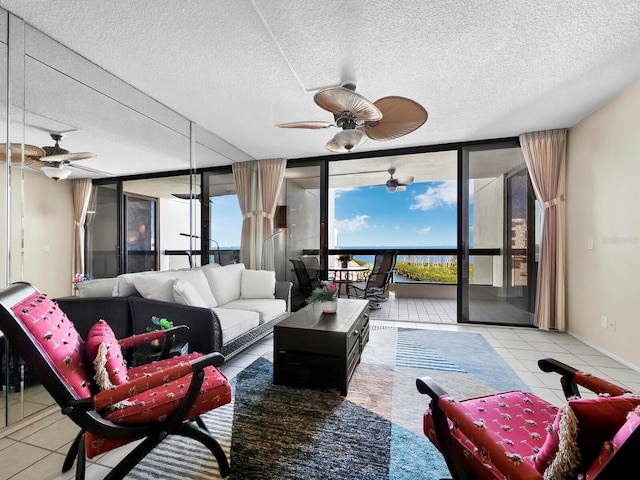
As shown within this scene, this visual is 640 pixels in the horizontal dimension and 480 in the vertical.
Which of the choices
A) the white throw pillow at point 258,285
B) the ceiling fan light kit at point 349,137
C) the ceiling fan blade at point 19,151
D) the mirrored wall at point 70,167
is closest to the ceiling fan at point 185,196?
the mirrored wall at point 70,167

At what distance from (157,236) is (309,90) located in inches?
96.3

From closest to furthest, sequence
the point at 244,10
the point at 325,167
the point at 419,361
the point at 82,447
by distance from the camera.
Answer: the point at 82,447 < the point at 244,10 < the point at 419,361 < the point at 325,167

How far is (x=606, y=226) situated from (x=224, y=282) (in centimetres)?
415

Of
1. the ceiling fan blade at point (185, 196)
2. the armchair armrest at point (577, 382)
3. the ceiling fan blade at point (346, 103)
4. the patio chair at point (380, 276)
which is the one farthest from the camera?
the patio chair at point (380, 276)

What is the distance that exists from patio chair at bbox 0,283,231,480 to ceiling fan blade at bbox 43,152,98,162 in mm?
1472

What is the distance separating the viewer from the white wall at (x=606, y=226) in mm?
2656

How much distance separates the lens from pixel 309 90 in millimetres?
2785

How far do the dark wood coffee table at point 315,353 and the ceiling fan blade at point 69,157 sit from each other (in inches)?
85.9

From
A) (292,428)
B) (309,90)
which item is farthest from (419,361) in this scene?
(309,90)

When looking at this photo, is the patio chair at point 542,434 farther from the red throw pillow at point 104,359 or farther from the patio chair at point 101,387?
the red throw pillow at point 104,359

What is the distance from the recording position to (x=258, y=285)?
146 inches

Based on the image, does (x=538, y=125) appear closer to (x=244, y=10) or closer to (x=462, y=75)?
(x=462, y=75)

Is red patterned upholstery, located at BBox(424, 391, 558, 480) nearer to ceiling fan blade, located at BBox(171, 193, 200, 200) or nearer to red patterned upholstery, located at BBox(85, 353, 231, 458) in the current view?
red patterned upholstery, located at BBox(85, 353, 231, 458)

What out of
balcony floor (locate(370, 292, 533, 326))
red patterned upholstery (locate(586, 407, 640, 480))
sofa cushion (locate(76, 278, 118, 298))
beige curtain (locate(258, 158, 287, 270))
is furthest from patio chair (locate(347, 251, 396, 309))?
red patterned upholstery (locate(586, 407, 640, 480))
